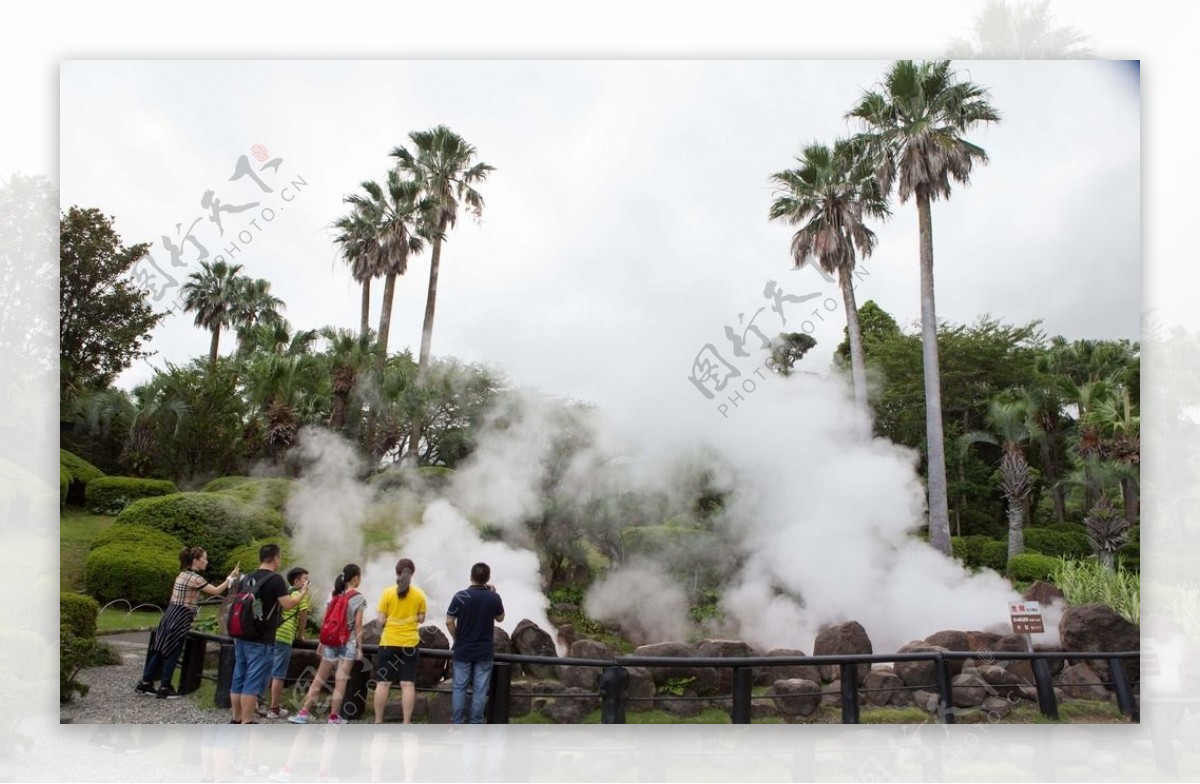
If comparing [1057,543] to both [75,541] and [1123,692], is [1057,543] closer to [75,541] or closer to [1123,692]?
[1123,692]

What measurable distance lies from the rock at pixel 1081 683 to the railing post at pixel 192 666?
21.3ft

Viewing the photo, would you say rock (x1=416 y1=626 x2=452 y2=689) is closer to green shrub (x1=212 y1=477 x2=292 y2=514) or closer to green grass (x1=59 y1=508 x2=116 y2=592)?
green shrub (x1=212 y1=477 x2=292 y2=514)

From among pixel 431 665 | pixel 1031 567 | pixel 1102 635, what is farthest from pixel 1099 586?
pixel 431 665

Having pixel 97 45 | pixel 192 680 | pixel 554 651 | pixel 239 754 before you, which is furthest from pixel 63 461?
pixel 554 651

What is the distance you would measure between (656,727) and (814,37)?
17.7 ft

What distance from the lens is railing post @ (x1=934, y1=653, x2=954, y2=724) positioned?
7047 millimetres

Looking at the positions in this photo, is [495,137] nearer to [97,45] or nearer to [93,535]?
[97,45]

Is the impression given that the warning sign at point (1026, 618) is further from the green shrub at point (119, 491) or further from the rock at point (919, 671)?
the green shrub at point (119, 491)

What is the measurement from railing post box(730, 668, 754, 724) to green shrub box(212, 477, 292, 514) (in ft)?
12.5

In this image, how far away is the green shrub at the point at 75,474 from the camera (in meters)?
7.15

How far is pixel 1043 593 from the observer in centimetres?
755

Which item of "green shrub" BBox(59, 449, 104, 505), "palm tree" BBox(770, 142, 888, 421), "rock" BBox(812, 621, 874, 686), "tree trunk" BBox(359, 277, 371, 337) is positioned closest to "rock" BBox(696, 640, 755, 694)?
"rock" BBox(812, 621, 874, 686)

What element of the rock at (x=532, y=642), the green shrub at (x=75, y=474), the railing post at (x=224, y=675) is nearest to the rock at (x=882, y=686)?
the rock at (x=532, y=642)

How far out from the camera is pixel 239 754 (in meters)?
6.79
